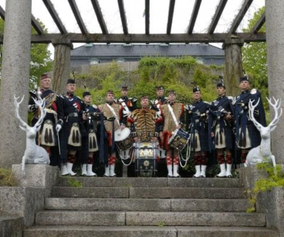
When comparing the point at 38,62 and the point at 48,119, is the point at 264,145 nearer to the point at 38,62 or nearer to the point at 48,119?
the point at 48,119

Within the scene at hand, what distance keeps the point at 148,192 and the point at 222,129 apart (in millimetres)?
2356

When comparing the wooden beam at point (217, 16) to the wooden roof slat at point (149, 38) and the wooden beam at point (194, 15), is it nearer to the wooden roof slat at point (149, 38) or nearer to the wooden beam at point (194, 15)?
the wooden roof slat at point (149, 38)

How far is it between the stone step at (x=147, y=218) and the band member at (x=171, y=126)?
291 centimetres

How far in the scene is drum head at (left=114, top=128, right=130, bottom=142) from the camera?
9.62 m

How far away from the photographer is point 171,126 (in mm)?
9391

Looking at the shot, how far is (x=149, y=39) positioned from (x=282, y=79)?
6.51m

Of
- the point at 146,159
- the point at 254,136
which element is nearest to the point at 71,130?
the point at 146,159

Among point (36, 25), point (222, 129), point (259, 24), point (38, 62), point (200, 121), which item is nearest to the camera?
point (222, 129)

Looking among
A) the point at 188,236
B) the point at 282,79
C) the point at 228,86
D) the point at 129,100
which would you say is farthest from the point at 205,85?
the point at 188,236

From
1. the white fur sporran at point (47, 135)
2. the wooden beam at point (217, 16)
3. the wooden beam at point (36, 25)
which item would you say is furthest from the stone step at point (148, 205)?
the wooden beam at point (36, 25)

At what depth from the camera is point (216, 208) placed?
264 inches

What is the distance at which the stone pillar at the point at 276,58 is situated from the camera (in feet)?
23.5

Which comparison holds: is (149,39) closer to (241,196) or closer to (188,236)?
(241,196)

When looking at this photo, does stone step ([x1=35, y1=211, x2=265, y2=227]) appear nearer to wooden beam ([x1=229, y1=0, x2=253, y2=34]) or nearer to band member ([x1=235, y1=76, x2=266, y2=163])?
band member ([x1=235, y1=76, x2=266, y2=163])
